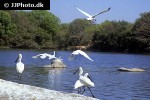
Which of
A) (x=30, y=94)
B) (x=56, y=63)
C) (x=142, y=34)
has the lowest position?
(x=56, y=63)

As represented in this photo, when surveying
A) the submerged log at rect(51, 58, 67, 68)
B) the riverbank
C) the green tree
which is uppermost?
the green tree

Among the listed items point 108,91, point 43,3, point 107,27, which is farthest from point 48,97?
point 107,27

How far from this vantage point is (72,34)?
11156cm

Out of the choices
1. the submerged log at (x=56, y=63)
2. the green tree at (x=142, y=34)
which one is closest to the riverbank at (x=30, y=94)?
the submerged log at (x=56, y=63)

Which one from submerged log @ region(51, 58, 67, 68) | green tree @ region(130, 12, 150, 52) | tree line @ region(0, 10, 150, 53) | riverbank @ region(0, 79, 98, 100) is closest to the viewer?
riverbank @ region(0, 79, 98, 100)

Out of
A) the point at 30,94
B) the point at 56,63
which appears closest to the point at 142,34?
the point at 56,63

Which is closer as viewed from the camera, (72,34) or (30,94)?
(30,94)

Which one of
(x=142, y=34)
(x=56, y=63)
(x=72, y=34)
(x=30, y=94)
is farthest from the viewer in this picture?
(x=72, y=34)

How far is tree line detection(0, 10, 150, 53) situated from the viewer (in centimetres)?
9067

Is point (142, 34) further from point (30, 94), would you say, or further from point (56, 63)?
point (30, 94)

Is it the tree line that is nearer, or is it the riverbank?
the riverbank

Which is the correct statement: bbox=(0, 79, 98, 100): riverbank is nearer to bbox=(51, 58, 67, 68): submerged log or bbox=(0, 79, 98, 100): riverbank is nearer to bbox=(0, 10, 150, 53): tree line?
bbox=(51, 58, 67, 68): submerged log

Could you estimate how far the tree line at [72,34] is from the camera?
297 ft

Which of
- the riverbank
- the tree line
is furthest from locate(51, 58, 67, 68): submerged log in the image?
the tree line
